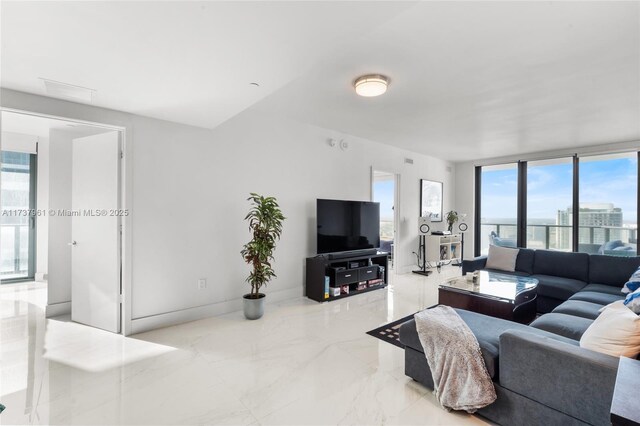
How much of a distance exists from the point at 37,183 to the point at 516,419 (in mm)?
7085

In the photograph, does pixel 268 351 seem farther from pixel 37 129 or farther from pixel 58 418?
pixel 37 129

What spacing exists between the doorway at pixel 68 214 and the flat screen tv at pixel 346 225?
2505mm

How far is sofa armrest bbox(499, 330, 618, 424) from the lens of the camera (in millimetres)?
1399

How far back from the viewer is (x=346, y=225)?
15.3ft

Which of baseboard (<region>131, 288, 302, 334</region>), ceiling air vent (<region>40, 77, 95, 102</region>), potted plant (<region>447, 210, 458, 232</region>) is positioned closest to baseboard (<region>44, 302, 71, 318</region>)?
baseboard (<region>131, 288, 302, 334</region>)

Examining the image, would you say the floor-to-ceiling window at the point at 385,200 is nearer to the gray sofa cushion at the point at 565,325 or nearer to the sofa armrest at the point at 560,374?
the gray sofa cushion at the point at 565,325

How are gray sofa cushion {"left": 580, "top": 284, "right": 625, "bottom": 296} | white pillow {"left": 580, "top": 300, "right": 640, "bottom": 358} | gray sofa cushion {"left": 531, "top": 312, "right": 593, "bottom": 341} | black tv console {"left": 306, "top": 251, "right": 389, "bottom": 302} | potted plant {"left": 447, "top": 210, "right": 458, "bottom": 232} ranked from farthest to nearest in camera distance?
1. potted plant {"left": 447, "top": 210, "right": 458, "bottom": 232}
2. black tv console {"left": 306, "top": 251, "right": 389, "bottom": 302}
3. gray sofa cushion {"left": 580, "top": 284, "right": 625, "bottom": 296}
4. gray sofa cushion {"left": 531, "top": 312, "right": 593, "bottom": 341}
5. white pillow {"left": 580, "top": 300, "right": 640, "bottom": 358}

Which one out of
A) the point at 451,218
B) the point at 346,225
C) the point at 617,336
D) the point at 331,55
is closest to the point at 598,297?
the point at 617,336

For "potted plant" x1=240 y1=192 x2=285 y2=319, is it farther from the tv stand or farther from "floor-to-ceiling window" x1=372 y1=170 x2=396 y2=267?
"floor-to-ceiling window" x1=372 y1=170 x2=396 y2=267

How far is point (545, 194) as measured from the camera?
245 inches

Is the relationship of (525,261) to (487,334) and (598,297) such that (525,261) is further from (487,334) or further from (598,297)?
(487,334)

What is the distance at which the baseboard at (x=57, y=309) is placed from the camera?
3.52 metres

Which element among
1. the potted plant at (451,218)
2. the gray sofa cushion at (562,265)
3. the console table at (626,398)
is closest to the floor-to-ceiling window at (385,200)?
the potted plant at (451,218)

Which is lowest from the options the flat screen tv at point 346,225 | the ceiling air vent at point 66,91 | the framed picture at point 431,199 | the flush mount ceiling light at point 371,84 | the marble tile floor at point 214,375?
the marble tile floor at point 214,375
